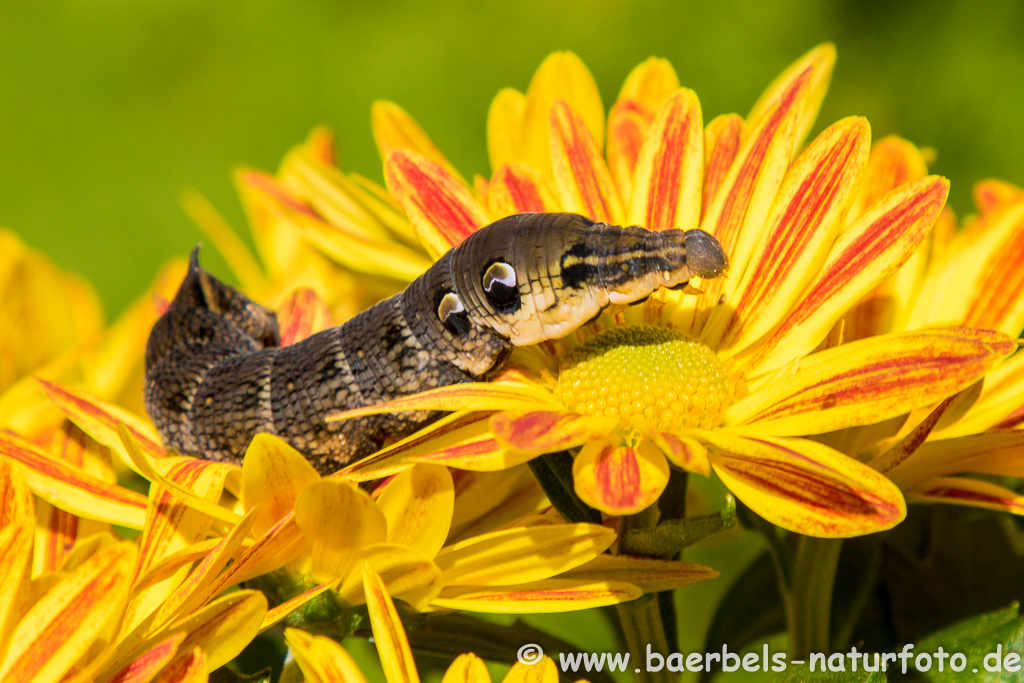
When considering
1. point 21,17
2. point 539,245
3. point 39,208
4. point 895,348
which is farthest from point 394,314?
point 21,17

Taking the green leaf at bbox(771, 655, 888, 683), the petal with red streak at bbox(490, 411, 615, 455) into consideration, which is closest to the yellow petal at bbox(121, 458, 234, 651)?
the petal with red streak at bbox(490, 411, 615, 455)

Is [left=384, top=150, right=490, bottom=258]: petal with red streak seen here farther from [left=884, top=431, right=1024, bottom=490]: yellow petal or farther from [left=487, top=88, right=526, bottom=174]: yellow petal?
[left=884, top=431, right=1024, bottom=490]: yellow petal

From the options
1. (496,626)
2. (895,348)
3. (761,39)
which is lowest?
(496,626)

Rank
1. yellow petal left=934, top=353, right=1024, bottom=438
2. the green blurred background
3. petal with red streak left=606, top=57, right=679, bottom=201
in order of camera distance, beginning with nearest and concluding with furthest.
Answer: yellow petal left=934, top=353, right=1024, bottom=438 < petal with red streak left=606, top=57, right=679, bottom=201 < the green blurred background

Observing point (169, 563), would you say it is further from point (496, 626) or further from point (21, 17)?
point (21, 17)

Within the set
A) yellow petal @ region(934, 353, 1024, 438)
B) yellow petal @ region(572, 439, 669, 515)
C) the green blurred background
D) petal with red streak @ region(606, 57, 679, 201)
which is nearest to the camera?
yellow petal @ region(572, 439, 669, 515)

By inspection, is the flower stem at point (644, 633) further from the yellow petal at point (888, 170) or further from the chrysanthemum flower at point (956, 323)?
the yellow petal at point (888, 170)

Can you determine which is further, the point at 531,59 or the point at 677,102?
the point at 531,59
